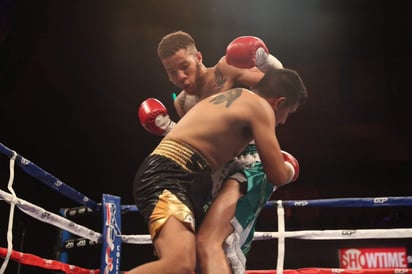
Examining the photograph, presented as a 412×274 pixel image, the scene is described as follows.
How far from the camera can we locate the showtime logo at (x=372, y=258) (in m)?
5.51

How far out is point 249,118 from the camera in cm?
142

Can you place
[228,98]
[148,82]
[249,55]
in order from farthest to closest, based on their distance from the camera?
[148,82] < [249,55] < [228,98]

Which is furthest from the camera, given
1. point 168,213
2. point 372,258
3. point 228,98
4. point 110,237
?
point 372,258

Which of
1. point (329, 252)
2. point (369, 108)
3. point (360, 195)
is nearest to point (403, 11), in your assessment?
point (369, 108)

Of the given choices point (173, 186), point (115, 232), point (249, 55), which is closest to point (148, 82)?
point (115, 232)

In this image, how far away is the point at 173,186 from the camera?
1333 millimetres

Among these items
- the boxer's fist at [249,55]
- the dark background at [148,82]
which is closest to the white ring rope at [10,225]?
the boxer's fist at [249,55]

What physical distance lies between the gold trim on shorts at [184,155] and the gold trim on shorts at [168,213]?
0.30 ft

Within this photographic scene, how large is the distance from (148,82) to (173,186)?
60.9 inches

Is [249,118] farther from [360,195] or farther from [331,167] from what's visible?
[360,195]

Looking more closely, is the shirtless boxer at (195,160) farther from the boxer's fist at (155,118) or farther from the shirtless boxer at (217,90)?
the boxer's fist at (155,118)

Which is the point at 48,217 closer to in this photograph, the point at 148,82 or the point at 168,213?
the point at 168,213

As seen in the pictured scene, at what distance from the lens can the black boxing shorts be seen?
4.28 feet

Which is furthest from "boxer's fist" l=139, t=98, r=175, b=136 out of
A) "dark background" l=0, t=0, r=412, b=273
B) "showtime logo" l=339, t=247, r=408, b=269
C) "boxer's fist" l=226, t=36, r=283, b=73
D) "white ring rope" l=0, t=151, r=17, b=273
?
"showtime logo" l=339, t=247, r=408, b=269
